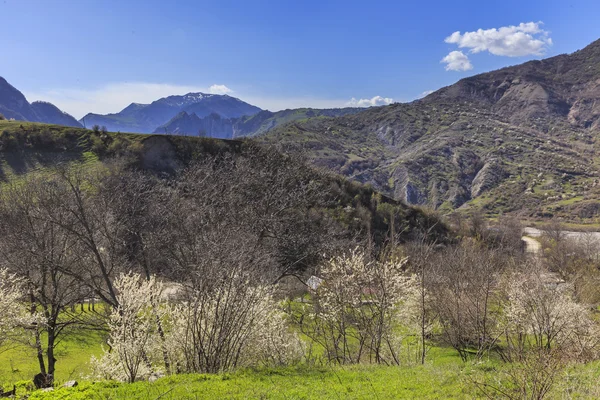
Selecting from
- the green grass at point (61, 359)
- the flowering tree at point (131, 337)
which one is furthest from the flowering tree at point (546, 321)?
the green grass at point (61, 359)

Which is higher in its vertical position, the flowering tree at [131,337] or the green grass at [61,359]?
the flowering tree at [131,337]

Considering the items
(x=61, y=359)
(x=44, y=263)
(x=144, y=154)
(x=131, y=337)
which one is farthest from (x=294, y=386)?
(x=144, y=154)

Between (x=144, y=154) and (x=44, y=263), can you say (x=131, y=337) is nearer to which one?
(x=44, y=263)

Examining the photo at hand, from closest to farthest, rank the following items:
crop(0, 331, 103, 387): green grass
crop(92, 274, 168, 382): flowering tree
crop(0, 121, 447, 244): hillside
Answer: crop(92, 274, 168, 382): flowering tree → crop(0, 331, 103, 387): green grass → crop(0, 121, 447, 244): hillside

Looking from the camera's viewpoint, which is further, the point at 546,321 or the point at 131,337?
the point at 546,321

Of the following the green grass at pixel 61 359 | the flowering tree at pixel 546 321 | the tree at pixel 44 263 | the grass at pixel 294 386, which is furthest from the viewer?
the green grass at pixel 61 359

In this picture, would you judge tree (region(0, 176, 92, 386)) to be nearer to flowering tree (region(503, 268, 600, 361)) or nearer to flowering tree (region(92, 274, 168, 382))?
flowering tree (region(92, 274, 168, 382))

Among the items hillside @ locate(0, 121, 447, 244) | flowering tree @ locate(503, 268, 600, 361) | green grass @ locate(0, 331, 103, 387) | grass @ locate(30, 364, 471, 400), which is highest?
hillside @ locate(0, 121, 447, 244)

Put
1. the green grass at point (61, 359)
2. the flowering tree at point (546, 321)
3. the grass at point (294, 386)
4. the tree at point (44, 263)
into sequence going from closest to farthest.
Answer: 1. the grass at point (294, 386)
2. the flowering tree at point (546, 321)
3. the tree at point (44, 263)
4. the green grass at point (61, 359)

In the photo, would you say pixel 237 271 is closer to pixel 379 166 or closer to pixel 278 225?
pixel 278 225

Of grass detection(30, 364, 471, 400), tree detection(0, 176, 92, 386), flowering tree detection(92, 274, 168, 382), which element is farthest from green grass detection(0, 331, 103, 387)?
grass detection(30, 364, 471, 400)

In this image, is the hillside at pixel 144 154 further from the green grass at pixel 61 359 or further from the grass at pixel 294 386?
the grass at pixel 294 386

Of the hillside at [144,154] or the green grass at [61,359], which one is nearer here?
the green grass at [61,359]

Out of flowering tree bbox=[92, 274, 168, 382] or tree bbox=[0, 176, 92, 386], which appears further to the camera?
tree bbox=[0, 176, 92, 386]
